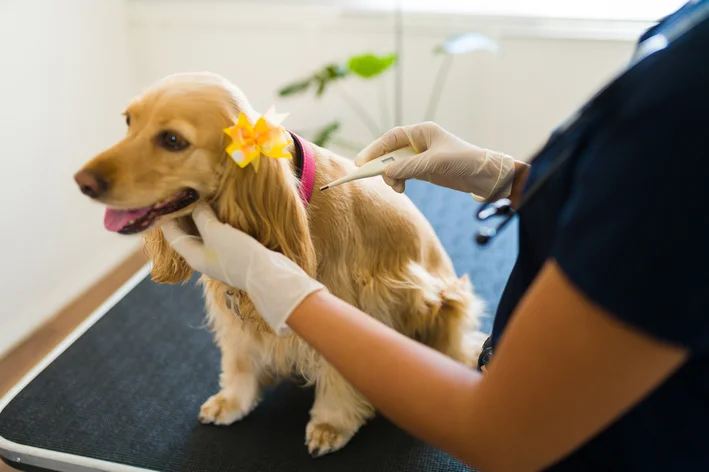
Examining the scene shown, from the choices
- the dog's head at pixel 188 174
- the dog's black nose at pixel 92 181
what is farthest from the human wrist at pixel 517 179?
the dog's black nose at pixel 92 181

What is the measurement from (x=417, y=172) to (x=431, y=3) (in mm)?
2187

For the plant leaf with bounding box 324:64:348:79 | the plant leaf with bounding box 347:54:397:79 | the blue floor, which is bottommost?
Result: the blue floor

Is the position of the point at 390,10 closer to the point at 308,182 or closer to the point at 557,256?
the point at 308,182

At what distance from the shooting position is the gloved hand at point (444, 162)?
1.20 meters

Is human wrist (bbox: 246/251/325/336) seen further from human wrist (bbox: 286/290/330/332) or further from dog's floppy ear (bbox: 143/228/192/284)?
dog's floppy ear (bbox: 143/228/192/284)

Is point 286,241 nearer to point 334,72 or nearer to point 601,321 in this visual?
point 601,321

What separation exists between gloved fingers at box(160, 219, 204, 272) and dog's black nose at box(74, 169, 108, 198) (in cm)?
14

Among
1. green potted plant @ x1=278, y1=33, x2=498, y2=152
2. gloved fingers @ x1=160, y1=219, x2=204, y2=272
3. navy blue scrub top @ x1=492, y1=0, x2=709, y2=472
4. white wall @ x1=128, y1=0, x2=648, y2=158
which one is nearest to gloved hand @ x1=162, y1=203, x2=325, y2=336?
gloved fingers @ x1=160, y1=219, x2=204, y2=272

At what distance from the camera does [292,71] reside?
10.6 ft

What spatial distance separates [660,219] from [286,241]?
0.66 m

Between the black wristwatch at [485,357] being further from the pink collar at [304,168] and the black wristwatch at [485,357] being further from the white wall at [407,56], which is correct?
the white wall at [407,56]

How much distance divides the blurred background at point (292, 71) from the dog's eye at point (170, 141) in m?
1.62

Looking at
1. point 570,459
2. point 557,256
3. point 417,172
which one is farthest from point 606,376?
point 417,172

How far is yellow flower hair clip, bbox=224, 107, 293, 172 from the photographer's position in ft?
3.24
